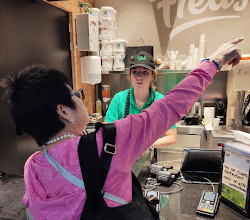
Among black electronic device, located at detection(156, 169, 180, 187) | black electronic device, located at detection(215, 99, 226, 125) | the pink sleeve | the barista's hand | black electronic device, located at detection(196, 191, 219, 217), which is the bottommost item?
black electronic device, located at detection(196, 191, 219, 217)

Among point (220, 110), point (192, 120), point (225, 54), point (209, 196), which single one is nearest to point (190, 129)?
point (192, 120)

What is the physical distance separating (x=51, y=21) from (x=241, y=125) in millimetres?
2673

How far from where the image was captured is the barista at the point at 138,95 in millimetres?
2340

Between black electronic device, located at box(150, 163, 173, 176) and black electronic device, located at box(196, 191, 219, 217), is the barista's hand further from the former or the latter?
black electronic device, located at box(150, 163, 173, 176)

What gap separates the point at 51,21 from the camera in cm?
260

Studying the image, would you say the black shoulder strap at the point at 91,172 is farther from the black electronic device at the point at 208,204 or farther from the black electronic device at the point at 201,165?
the black electronic device at the point at 201,165

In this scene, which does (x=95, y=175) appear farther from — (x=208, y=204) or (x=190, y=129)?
(x=190, y=129)

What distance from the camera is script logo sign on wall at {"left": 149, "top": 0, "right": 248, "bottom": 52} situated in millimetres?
3365

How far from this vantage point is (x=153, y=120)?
0.79m

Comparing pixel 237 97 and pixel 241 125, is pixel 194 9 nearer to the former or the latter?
pixel 237 97

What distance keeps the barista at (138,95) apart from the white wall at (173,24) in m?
1.43

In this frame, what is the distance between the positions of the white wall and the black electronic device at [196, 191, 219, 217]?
2687 millimetres

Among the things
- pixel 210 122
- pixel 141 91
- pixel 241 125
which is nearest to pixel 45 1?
pixel 141 91

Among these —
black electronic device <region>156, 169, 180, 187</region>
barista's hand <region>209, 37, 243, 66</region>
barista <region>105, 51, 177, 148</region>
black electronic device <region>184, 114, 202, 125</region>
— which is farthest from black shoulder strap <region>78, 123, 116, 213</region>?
black electronic device <region>184, 114, 202, 125</region>
